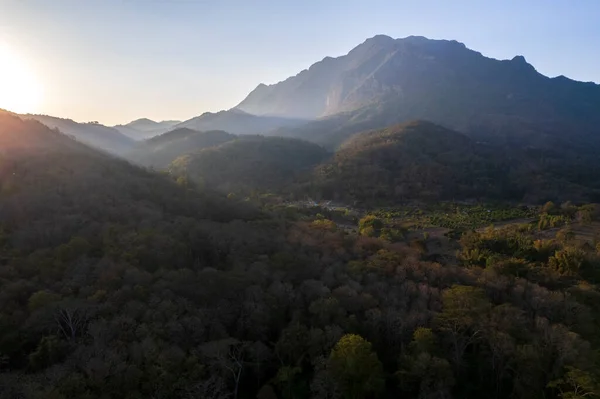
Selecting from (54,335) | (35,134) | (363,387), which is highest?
(35,134)

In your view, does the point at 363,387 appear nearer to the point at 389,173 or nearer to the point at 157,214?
the point at 157,214

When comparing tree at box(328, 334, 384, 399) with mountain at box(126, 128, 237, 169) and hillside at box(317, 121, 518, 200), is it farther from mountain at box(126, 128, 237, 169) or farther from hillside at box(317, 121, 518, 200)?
mountain at box(126, 128, 237, 169)

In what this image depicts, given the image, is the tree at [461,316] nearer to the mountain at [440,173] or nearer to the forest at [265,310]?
the forest at [265,310]

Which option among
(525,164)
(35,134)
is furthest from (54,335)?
(525,164)

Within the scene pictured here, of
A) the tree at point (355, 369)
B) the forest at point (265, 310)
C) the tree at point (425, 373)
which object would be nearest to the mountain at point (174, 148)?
the forest at point (265, 310)

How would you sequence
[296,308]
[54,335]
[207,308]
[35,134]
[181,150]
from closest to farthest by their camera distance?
[54,335]
[207,308]
[296,308]
[35,134]
[181,150]

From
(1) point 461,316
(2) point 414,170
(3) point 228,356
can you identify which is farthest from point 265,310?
(2) point 414,170

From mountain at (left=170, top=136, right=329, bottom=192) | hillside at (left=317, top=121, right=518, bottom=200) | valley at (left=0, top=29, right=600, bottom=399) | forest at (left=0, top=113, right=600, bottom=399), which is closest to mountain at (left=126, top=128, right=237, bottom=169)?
mountain at (left=170, top=136, right=329, bottom=192)
